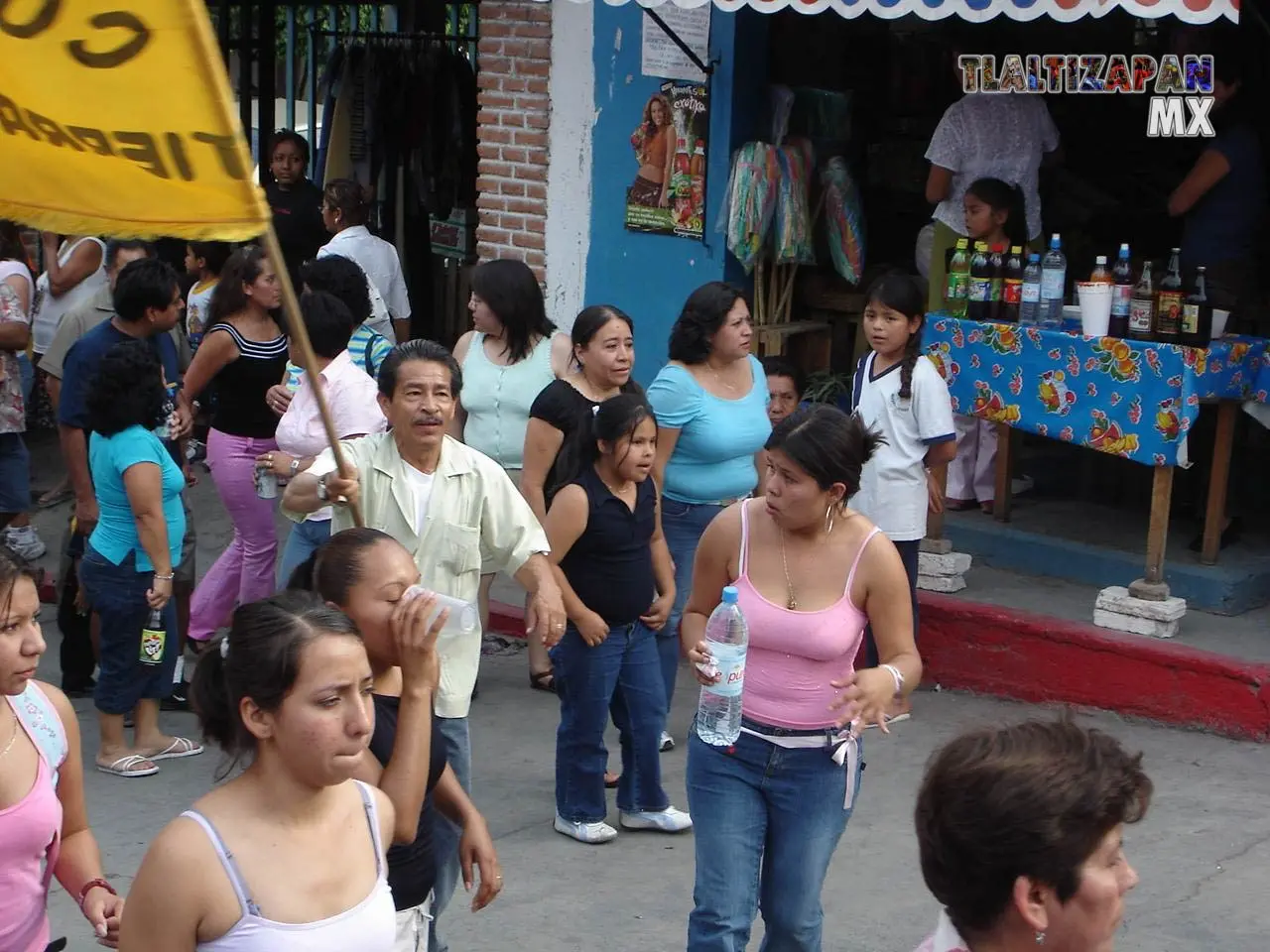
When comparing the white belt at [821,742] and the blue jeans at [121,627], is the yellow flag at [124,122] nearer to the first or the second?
the white belt at [821,742]

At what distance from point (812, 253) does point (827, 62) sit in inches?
45.1

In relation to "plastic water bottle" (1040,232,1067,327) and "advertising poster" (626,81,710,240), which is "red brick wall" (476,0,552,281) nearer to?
"advertising poster" (626,81,710,240)

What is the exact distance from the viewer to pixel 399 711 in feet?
11.8

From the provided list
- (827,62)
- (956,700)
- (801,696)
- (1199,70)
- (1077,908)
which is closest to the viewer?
(1077,908)

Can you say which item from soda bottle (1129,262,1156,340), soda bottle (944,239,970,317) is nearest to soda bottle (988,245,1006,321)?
soda bottle (944,239,970,317)

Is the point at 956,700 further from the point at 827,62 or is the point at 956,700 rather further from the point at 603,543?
the point at 827,62

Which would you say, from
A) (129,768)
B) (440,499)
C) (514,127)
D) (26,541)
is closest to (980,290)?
(514,127)

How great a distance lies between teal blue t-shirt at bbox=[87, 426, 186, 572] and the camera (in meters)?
6.62

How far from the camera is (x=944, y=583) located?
8.10 m

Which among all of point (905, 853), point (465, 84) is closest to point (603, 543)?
point (905, 853)

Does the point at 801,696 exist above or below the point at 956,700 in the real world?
above

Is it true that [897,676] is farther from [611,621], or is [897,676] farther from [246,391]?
[246,391]

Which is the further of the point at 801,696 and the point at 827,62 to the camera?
the point at 827,62

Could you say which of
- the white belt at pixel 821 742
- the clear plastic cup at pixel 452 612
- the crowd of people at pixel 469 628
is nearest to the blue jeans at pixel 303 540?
the crowd of people at pixel 469 628
